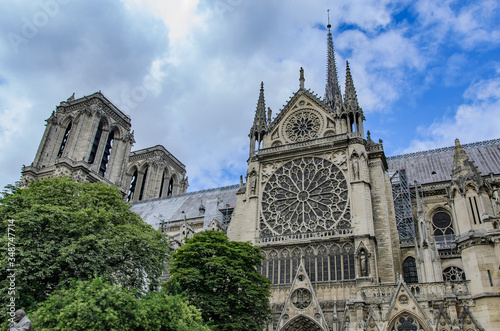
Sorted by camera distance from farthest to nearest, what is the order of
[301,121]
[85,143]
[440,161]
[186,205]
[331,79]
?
[186,205]
[85,143]
[331,79]
[440,161]
[301,121]

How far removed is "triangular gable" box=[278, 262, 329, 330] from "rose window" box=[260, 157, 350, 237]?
4.25m

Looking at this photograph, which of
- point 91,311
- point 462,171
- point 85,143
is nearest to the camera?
point 91,311

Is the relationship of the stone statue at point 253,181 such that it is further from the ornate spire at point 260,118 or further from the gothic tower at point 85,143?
the gothic tower at point 85,143

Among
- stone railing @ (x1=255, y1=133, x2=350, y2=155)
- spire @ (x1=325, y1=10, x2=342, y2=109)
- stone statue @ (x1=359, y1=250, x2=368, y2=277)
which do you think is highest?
spire @ (x1=325, y1=10, x2=342, y2=109)

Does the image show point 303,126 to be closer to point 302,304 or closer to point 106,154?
point 302,304

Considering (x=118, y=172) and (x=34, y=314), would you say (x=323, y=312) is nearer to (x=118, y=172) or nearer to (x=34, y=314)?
(x=34, y=314)

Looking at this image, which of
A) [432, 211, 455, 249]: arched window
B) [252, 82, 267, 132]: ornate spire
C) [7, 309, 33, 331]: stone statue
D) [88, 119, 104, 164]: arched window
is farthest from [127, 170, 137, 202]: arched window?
[7, 309, 33, 331]: stone statue

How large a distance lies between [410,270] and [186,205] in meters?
26.5

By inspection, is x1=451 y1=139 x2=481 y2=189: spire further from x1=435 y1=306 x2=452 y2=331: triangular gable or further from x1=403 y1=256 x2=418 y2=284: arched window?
x1=403 y1=256 x2=418 y2=284: arched window

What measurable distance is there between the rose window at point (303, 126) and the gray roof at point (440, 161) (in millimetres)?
9718

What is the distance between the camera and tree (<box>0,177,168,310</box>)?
15294 millimetres

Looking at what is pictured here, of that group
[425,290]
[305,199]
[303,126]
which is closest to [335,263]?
[305,199]

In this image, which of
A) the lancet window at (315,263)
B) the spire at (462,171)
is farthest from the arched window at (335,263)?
the spire at (462,171)

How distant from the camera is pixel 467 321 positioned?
16594 millimetres
